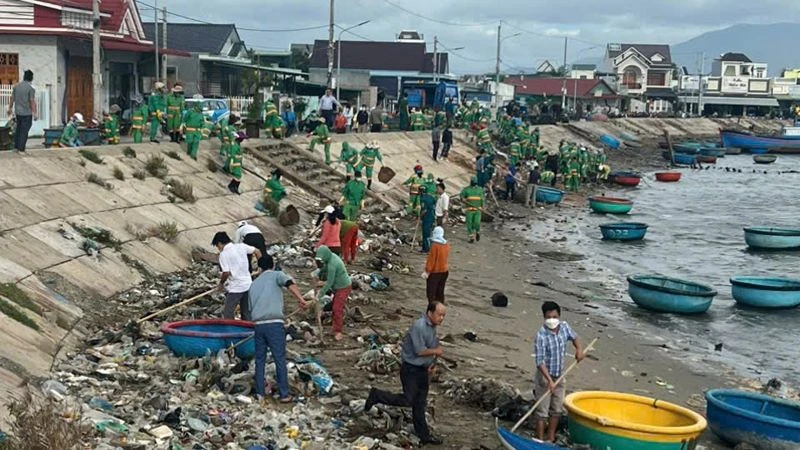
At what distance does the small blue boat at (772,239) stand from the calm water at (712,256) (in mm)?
425

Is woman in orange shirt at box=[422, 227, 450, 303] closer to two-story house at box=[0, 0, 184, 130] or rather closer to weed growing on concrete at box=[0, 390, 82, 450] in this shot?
weed growing on concrete at box=[0, 390, 82, 450]

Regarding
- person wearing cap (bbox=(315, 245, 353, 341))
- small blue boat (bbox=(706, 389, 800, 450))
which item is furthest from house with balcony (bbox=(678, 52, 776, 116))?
small blue boat (bbox=(706, 389, 800, 450))

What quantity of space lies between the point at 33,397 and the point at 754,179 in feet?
198

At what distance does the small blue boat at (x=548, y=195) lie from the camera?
133ft

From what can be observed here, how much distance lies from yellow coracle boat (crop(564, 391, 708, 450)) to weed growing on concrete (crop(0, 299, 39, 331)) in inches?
266

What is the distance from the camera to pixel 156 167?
938 inches

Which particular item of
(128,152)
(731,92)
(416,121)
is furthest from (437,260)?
(731,92)

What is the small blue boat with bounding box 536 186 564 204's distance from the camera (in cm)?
4041

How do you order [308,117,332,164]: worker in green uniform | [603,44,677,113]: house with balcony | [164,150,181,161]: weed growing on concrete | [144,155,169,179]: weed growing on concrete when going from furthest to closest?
[603,44,677,113]: house with balcony < [308,117,332,164]: worker in green uniform < [164,150,181,161]: weed growing on concrete < [144,155,169,179]: weed growing on concrete

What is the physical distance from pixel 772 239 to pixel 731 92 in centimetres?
10727

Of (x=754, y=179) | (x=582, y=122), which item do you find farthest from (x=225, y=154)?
(x=582, y=122)

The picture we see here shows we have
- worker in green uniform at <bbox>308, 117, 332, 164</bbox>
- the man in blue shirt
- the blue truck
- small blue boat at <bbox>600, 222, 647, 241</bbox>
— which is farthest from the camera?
the blue truck

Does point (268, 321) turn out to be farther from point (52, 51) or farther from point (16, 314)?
point (52, 51)

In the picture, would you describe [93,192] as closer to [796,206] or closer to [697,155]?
[796,206]
